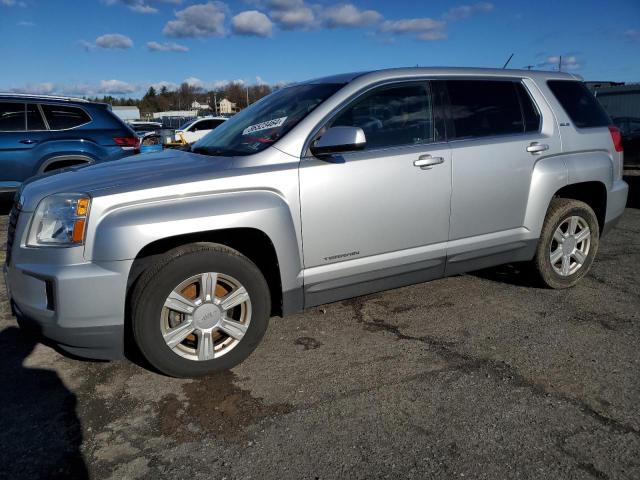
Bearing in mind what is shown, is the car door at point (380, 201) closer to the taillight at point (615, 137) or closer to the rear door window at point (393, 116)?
the rear door window at point (393, 116)

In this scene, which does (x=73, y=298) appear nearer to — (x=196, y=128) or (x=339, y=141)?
(x=339, y=141)

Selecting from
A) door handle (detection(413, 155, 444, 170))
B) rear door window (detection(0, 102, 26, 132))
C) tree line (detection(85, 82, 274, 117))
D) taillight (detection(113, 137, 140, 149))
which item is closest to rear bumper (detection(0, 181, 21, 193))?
rear door window (detection(0, 102, 26, 132))

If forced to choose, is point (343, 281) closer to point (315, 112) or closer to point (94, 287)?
point (315, 112)

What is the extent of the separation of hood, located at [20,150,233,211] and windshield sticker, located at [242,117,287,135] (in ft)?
1.36

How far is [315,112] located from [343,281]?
1117 millimetres

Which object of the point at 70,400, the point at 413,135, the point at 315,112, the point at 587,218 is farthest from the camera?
the point at 587,218

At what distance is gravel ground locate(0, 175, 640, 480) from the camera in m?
2.29

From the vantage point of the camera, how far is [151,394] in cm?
290

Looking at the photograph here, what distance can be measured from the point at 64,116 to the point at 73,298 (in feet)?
18.7

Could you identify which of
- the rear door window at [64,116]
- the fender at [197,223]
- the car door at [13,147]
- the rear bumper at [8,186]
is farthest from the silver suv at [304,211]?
the rear bumper at [8,186]

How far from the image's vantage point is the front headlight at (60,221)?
266cm

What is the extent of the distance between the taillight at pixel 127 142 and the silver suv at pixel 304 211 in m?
3.99

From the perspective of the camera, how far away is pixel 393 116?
3588 mm

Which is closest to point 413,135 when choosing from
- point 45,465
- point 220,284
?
point 220,284
